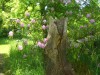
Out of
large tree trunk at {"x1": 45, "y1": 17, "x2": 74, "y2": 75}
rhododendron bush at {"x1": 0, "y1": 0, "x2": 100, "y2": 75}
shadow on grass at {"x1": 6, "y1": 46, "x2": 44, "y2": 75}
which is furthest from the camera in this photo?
rhododendron bush at {"x1": 0, "y1": 0, "x2": 100, "y2": 75}

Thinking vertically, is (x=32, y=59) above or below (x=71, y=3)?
below

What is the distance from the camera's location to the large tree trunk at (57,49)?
6.25 m

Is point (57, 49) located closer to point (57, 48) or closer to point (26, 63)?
point (57, 48)

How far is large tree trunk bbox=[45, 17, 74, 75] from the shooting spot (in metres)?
6.25

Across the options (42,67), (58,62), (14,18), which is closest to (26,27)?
(14,18)

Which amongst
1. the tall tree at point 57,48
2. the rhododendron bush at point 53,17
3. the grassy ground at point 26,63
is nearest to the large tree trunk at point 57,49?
the tall tree at point 57,48

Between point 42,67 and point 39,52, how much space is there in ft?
4.45

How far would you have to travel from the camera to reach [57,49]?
6309 mm

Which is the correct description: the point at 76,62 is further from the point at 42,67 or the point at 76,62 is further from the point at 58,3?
the point at 58,3

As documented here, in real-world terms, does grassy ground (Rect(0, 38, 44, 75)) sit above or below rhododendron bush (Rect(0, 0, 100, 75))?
below

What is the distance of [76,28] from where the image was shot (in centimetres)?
881

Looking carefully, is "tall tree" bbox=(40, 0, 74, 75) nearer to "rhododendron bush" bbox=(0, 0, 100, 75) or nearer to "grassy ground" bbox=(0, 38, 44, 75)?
"grassy ground" bbox=(0, 38, 44, 75)

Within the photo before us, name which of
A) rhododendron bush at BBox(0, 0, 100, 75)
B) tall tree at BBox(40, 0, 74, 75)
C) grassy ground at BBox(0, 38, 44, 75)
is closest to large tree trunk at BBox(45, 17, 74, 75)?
tall tree at BBox(40, 0, 74, 75)

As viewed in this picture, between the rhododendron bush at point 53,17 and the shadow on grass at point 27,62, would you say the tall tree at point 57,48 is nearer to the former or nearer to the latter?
the shadow on grass at point 27,62
